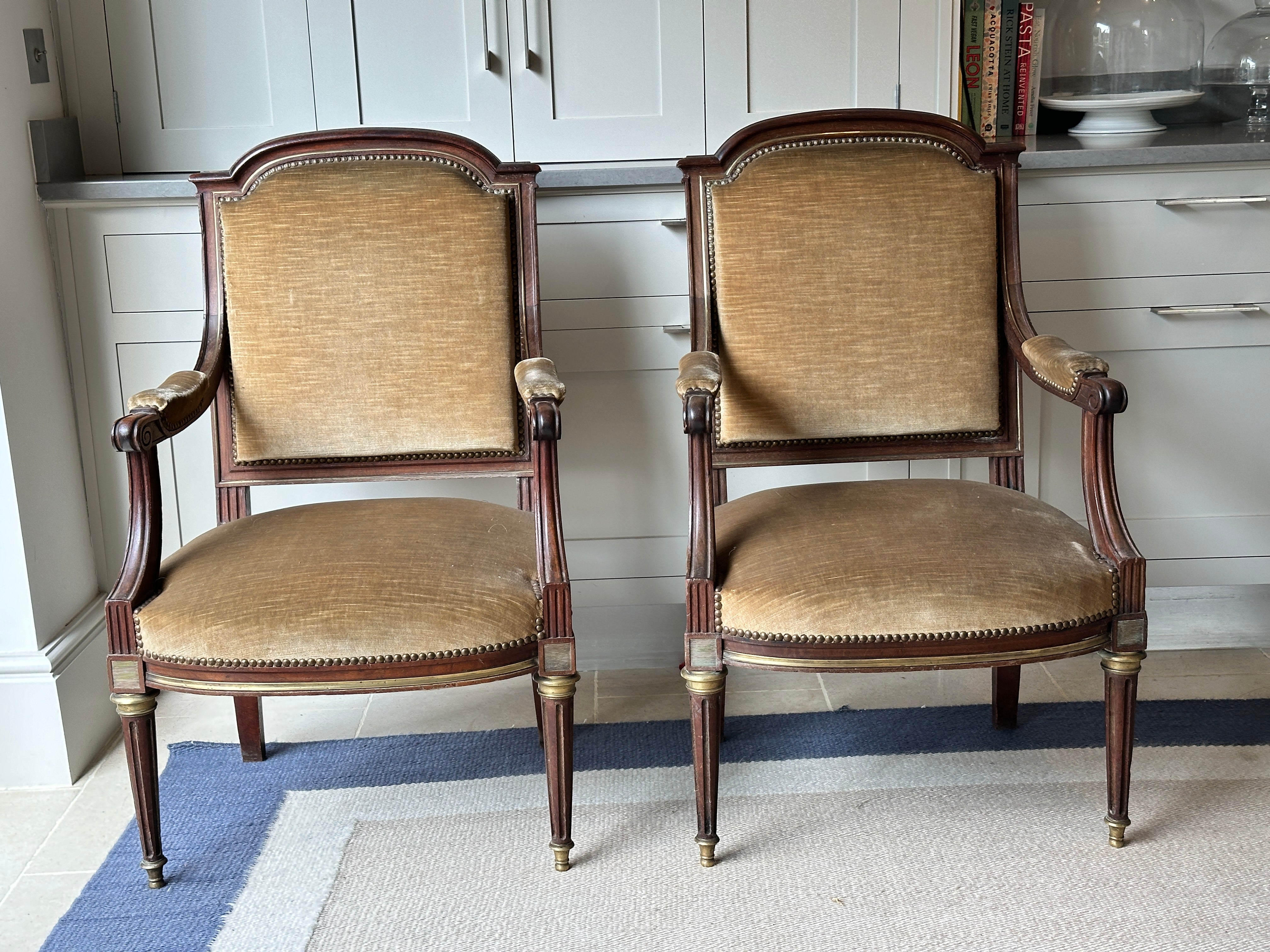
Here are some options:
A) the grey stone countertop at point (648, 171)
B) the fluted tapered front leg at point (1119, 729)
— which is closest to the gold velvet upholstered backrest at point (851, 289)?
the grey stone countertop at point (648, 171)

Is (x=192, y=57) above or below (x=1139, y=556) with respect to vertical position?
above

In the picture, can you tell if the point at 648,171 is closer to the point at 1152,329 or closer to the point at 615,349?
the point at 615,349

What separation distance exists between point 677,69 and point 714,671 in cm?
114

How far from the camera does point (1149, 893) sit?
1.60 metres

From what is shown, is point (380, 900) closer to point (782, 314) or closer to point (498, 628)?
point (498, 628)

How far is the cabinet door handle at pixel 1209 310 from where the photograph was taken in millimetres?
2186

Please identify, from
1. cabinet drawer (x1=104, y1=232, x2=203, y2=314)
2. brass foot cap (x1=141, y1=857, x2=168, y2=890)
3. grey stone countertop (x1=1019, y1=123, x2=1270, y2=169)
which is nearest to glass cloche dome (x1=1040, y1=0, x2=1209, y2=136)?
grey stone countertop (x1=1019, y1=123, x2=1270, y2=169)

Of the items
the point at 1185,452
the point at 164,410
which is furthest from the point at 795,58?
the point at 164,410

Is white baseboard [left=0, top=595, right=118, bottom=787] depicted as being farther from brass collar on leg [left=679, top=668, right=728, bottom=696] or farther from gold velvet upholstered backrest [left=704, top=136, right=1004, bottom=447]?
gold velvet upholstered backrest [left=704, top=136, right=1004, bottom=447]

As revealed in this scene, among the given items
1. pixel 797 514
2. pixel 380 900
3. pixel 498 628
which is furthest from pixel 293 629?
pixel 797 514

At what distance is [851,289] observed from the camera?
6.16 feet

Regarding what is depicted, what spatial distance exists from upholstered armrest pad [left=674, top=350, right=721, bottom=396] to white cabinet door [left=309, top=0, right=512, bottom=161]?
698 millimetres

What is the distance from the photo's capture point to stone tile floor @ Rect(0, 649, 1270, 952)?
7.00 feet

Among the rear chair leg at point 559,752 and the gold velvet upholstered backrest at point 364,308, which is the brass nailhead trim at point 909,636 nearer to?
the rear chair leg at point 559,752
